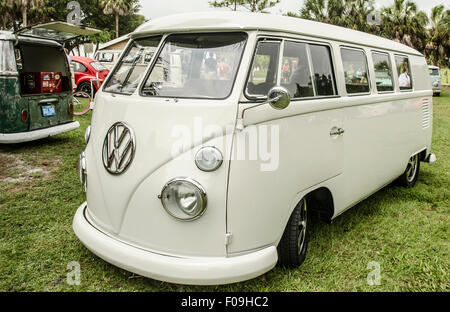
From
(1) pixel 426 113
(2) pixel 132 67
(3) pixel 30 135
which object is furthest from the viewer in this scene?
(3) pixel 30 135

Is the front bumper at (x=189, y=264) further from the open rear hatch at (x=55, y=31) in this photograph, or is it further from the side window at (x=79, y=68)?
the side window at (x=79, y=68)

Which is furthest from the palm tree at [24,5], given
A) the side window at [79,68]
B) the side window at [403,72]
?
the side window at [403,72]

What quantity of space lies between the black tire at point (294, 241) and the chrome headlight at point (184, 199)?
840 mm

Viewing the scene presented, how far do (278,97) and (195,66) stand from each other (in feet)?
2.32

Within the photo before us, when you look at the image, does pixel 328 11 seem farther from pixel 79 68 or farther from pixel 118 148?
pixel 118 148

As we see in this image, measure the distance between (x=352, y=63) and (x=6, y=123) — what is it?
5193 millimetres

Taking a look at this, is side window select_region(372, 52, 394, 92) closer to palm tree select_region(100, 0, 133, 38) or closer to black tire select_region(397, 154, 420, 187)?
black tire select_region(397, 154, 420, 187)

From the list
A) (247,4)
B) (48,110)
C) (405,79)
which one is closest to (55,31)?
(48,110)

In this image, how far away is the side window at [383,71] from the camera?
3.89 meters

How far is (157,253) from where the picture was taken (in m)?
2.40

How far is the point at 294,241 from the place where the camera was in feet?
9.31

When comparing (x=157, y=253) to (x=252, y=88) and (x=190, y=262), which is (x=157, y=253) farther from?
(x=252, y=88)

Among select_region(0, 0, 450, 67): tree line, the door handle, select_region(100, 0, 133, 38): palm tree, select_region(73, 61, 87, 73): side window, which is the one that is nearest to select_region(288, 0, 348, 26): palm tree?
select_region(0, 0, 450, 67): tree line
